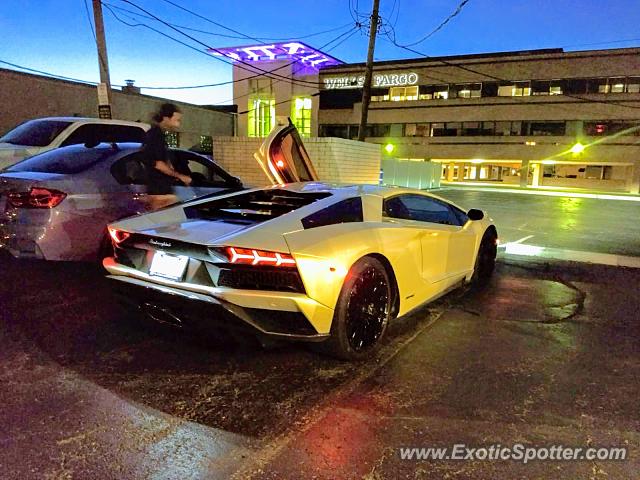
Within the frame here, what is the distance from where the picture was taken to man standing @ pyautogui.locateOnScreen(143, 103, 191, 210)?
5.25 m

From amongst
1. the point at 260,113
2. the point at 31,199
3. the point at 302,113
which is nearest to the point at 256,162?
the point at 31,199

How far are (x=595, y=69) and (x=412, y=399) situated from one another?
4261 cm

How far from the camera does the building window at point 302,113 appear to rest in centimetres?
4111

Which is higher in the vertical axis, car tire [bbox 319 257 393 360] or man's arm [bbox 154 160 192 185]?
man's arm [bbox 154 160 192 185]

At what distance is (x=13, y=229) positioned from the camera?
4.48m

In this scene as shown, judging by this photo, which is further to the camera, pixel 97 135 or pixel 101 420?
pixel 97 135

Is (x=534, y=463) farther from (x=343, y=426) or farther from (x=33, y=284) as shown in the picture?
(x=33, y=284)

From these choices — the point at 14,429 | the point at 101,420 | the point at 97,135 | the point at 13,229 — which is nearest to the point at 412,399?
the point at 101,420

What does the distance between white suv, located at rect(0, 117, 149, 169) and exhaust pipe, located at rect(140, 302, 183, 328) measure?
4.95 m

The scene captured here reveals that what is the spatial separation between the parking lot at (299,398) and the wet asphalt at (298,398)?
0.03 ft

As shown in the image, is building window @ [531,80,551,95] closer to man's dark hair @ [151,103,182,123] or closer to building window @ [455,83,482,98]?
building window @ [455,83,482,98]

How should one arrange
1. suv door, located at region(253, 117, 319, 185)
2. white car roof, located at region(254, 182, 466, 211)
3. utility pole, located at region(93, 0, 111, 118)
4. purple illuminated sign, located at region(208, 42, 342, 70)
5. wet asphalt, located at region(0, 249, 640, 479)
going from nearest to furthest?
wet asphalt, located at region(0, 249, 640, 479) < white car roof, located at region(254, 182, 466, 211) < suv door, located at region(253, 117, 319, 185) < utility pole, located at region(93, 0, 111, 118) < purple illuminated sign, located at region(208, 42, 342, 70)

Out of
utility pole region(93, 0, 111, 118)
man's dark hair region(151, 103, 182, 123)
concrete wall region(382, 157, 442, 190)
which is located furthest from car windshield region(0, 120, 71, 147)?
concrete wall region(382, 157, 442, 190)

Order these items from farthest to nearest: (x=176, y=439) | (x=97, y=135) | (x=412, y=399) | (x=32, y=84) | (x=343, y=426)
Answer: (x=32, y=84), (x=97, y=135), (x=412, y=399), (x=343, y=426), (x=176, y=439)
